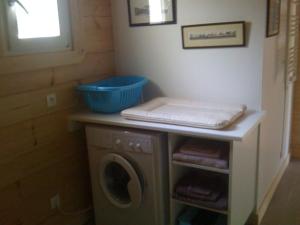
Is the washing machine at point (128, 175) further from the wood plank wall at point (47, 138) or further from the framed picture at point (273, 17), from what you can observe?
the framed picture at point (273, 17)

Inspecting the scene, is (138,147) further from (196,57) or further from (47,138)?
(196,57)

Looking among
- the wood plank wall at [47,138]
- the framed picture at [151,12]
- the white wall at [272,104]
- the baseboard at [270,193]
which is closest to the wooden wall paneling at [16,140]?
the wood plank wall at [47,138]

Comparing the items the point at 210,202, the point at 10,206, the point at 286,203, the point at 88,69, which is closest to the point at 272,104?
the point at 286,203

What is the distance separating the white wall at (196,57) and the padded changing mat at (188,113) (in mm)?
141

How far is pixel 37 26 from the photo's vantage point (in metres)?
2.08

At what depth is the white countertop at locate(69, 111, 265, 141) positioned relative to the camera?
5.88 feet

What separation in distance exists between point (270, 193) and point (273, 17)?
1.39m

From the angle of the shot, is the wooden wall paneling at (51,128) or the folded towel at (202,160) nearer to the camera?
the folded towel at (202,160)

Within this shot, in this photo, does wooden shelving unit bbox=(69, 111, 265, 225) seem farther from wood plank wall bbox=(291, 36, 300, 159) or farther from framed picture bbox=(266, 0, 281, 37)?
wood plank wall bbox=(291, 36, 300, 159)

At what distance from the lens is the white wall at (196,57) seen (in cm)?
213

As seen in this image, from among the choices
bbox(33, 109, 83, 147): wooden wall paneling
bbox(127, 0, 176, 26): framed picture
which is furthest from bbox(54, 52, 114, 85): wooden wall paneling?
bbox(127, 0, 176, 26): framed picture

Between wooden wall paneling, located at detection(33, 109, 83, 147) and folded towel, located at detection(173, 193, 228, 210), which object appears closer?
folded towel, located at detection(173, 193, 228, 210)

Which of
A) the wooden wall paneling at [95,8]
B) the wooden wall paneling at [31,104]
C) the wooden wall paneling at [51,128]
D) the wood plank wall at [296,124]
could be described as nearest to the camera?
the wooden wall paneling at [31,104]

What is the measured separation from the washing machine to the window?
0.60m
